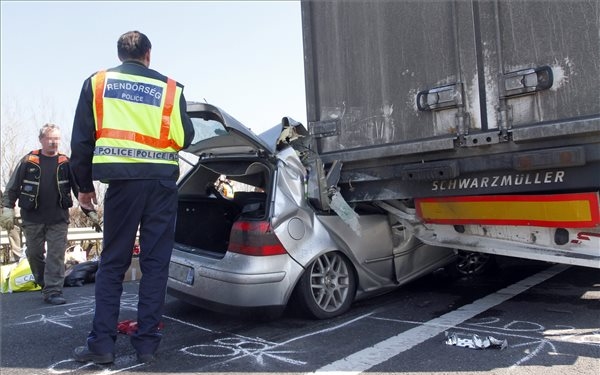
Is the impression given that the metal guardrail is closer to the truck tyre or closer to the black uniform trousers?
the truck tyre

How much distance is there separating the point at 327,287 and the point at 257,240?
0.79 meters

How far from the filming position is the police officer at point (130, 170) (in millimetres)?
3158

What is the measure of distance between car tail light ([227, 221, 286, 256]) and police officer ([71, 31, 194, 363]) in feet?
2.37

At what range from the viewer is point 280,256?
3.97m

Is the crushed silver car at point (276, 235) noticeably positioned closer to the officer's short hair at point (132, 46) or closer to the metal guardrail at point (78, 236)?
the officer's short hair at point (132, 46)

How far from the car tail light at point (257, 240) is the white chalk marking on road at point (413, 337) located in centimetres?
100

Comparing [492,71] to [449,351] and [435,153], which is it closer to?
[435,153]

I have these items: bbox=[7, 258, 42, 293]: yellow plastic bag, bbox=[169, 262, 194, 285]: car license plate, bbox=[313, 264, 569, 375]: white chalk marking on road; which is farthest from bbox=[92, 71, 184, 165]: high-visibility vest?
bbox=[7, 258, 42, 293]: yellow plastic bag

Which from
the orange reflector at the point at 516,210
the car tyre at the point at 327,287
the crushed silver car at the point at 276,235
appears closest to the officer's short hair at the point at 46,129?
the crushed silver car at the point at 276,235

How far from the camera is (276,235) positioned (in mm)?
3973

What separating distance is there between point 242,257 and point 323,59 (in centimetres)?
204

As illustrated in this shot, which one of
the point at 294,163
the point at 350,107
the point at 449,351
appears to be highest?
the point at 350,107

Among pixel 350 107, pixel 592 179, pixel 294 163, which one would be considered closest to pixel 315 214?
pixel 294 163

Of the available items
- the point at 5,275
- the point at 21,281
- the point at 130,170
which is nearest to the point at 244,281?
the point at 130,170
